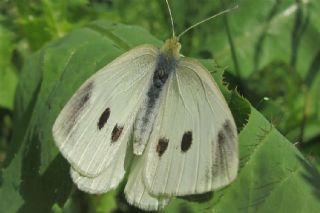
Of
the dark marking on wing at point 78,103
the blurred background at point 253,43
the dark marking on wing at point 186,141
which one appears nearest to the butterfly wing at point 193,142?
the dark marking on wing at point 186,141

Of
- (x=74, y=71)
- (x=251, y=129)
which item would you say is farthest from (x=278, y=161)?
(x=74, y=71)

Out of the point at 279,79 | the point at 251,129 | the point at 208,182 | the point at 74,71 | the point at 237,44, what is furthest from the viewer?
the point at 279,79

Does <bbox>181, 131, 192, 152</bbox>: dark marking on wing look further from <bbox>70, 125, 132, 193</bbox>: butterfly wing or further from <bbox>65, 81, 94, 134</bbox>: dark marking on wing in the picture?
<bbox>65, 81, 94, 134</bbox>: dark marking on wing

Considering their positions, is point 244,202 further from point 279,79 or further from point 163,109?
point 279,79

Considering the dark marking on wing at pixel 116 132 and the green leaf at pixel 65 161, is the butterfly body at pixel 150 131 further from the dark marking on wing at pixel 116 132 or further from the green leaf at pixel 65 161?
the green leaf at pixel 65 161

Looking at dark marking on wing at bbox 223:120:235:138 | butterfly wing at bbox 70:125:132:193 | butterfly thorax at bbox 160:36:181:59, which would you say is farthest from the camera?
butterfly thorax at bbox 160:36:181:59

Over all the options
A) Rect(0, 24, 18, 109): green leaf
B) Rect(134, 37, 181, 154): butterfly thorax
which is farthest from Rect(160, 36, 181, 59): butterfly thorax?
Rect(0, 24, 18, 109): green leaf

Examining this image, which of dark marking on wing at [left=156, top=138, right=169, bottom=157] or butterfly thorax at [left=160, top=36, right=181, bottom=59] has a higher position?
butterfly thorax at [left=160, top=36, right=181, bottom=59]

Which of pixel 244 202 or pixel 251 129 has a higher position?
pixel 251 129
